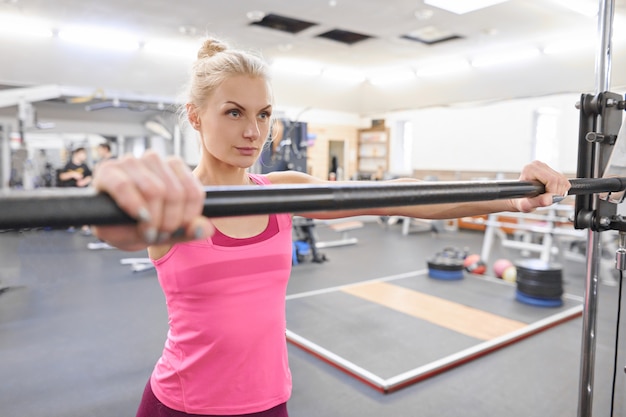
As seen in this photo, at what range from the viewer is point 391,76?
9.22 meters

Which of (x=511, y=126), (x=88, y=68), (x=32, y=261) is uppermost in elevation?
(x=88, y=68)

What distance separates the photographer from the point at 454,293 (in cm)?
420

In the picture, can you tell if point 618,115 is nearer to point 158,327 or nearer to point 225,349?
point 225,349

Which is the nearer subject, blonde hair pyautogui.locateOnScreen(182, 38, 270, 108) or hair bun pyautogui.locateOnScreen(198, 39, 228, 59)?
blonde hair pyautogui.locateOnScreen(182, 38, 270, 108)

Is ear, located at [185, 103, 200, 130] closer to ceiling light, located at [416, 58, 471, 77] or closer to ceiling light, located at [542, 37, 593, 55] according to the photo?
ceiling light, located at [542, 37, 593, 55]

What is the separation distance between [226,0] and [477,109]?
5002mm

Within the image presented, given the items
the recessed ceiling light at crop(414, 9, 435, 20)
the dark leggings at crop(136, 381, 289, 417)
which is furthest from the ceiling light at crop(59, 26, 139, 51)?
the dark leggings at crop(136, 381, 289, 417)

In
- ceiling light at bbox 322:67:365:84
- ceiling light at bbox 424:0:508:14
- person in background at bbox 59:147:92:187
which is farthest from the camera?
ceiling light at bbox 322:67:365:84

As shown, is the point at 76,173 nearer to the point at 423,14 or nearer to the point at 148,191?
the point at 423,14

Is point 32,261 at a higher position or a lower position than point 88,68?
lower

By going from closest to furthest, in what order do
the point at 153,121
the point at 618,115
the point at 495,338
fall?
1. the point at 618,115
2. the point at 495,338
3. the point at 153,121

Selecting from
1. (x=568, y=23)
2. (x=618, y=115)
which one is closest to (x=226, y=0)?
(x=568, y=23)

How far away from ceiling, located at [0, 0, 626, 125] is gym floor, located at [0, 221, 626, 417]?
3243 mm

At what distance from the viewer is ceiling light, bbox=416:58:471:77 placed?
8.11 meters
